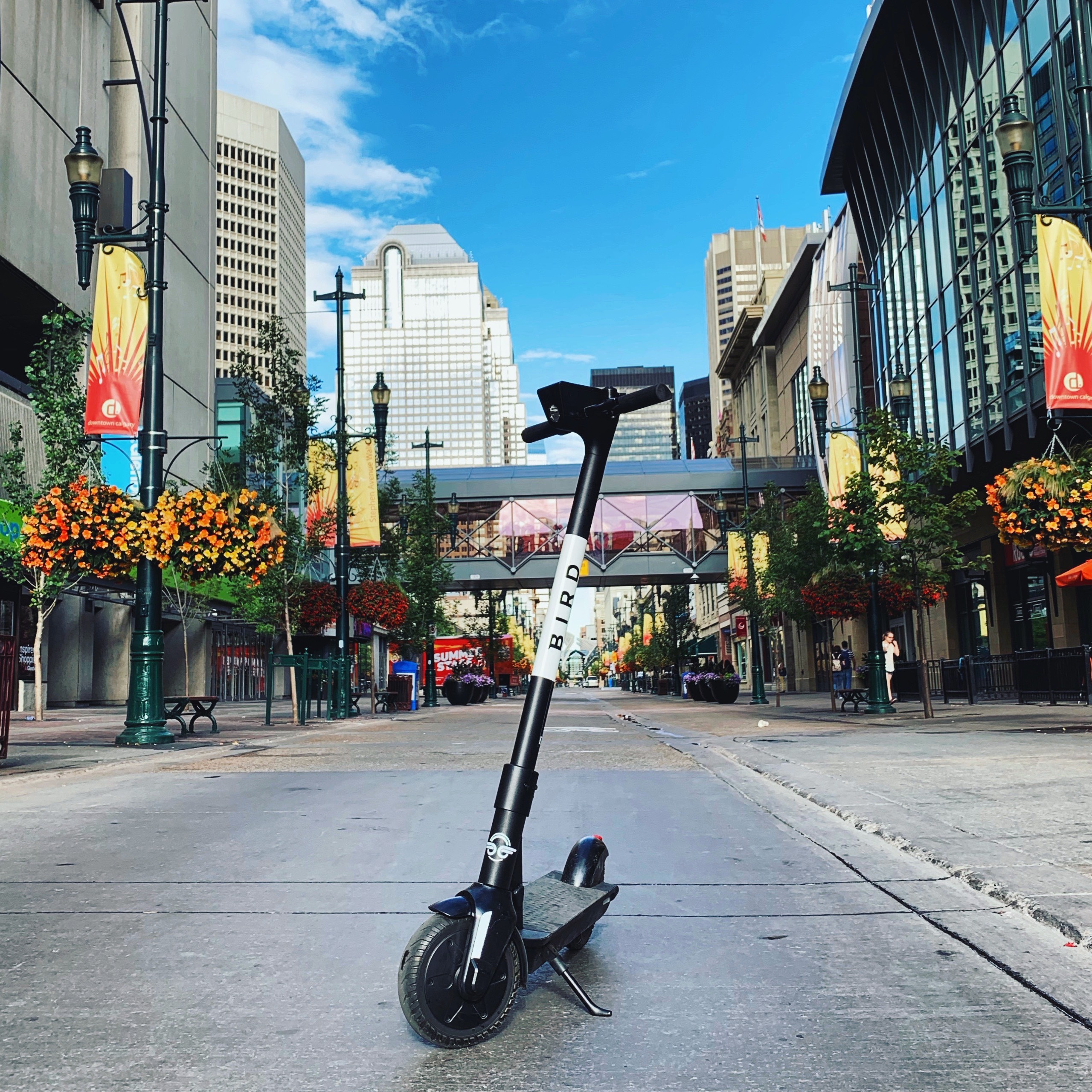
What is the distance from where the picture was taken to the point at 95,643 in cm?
3591

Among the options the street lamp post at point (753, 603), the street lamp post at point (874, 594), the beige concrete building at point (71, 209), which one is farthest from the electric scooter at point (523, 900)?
the street lamp post at point (753, 603)

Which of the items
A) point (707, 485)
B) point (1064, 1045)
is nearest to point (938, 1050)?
point (1064, 1045)

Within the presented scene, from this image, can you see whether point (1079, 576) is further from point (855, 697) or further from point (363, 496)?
point (363, 496)

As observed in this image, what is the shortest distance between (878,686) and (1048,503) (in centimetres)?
1078

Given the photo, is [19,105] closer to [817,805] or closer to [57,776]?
[57,776]

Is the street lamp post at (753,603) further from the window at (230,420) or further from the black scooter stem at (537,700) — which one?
the black scooter stem at (537,700)

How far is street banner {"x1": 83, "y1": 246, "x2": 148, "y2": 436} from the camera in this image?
56.9ft

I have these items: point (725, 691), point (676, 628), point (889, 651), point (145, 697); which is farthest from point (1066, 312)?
point (676, 628)

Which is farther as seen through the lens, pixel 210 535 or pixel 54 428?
pixel 54 428

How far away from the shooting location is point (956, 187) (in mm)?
31609

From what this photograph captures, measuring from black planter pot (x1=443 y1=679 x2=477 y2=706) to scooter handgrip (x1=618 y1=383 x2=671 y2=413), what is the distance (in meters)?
42.8

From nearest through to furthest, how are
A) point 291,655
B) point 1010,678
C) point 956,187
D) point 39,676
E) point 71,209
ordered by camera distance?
point 39,676, point 291,655, point 1010,678, point 71,209, point 956,187

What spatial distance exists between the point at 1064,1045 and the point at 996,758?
8895 mm

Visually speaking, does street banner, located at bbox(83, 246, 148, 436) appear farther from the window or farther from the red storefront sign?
the window
